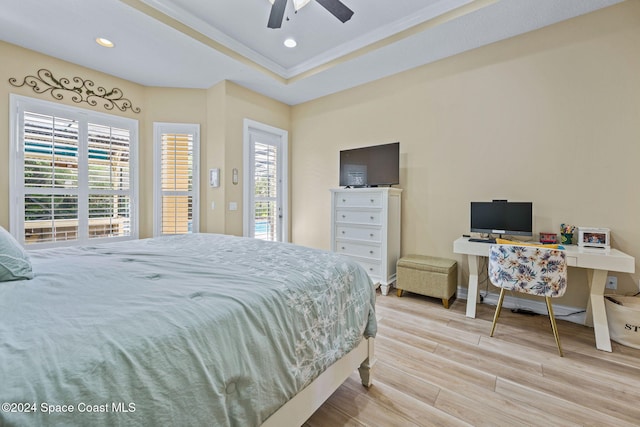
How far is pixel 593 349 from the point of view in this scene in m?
2.07

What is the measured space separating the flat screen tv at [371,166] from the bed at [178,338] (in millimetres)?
2057

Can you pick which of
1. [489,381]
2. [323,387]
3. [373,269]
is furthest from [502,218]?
[323,387]

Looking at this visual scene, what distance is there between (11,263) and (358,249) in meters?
3.00

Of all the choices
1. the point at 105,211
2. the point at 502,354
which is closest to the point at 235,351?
the point at 502,354

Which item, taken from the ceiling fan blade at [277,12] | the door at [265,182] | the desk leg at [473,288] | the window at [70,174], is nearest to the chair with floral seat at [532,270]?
the desk leg at [473,288]

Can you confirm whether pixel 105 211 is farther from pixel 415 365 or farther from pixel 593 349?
pixel 593 349

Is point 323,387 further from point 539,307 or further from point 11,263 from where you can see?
point 539,307

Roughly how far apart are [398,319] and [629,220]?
219cm

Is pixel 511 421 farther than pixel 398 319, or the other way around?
pixel 398 319

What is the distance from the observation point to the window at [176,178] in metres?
3.82

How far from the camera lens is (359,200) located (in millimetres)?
3439

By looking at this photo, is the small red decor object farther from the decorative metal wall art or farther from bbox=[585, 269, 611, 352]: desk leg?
the decorative metal wall art

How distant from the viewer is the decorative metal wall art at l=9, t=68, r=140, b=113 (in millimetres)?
2891

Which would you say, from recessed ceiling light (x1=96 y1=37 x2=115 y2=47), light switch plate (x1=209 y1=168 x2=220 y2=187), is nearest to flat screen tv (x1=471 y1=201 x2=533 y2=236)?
light switch plate (x1=209 y1=168 x2=220 y2=187)
